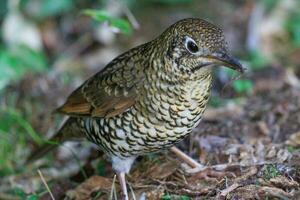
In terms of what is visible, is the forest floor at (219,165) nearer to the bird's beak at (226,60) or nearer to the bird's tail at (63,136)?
the bird's tail at (63,136)

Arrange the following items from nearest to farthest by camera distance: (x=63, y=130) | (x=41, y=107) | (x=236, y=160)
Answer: (x=236, y=160) → (x=63, y=130) → (x=41, y=107)

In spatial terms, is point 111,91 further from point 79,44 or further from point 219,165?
point 79,44

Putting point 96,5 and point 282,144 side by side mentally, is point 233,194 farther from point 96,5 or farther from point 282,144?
point 96,5

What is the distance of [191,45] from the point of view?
13.4 feet

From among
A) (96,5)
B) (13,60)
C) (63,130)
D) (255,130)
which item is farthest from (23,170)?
(96,5)

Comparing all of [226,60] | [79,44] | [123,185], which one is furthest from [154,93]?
[79,44]

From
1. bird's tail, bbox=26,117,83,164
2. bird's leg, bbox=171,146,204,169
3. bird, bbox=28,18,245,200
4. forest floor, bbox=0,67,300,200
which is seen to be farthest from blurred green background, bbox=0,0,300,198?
bird, bbox=28,18,245,200

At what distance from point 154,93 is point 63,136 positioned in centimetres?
135

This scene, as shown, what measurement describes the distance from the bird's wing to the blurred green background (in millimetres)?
Result: 1361

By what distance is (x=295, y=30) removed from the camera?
801 centimetres

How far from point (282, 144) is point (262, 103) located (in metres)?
1.22

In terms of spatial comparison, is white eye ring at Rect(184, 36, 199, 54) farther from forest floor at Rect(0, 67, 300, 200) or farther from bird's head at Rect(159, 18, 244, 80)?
forest floor at Rect(0, 67, 300, 200)

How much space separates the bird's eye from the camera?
4.05 m

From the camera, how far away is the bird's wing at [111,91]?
4535 millimetres
